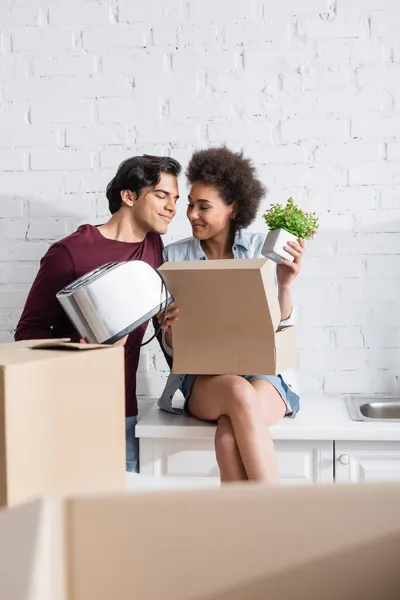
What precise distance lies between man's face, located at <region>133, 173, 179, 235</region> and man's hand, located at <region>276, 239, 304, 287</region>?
1.19ft

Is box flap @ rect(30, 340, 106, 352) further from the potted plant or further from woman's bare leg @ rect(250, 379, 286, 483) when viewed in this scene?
the potted plant

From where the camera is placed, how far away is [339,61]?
2.17 m

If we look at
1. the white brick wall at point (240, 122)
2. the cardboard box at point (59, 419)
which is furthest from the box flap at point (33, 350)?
the white brick wall at point (240, 122)

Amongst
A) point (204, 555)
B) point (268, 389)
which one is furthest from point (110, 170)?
point (204, 555)

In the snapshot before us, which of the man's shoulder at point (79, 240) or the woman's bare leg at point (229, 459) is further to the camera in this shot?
the man's shoulder at point (79, 240)

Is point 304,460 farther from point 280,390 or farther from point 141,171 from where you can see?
point 141,171

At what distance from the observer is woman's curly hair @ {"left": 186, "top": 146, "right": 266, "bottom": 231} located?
2.03 meters

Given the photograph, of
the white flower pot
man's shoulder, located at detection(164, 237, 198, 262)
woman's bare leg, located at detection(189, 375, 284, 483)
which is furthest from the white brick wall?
woman's bare leg, located at detection(189, 375, 284, 483)

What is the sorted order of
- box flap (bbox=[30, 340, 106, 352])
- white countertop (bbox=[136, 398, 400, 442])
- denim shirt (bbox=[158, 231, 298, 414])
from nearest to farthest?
box flap (bbox=[30, 340, 106, 352]) < white countertop (bbox=[136, 398, 400, 442]) < denim shirt (bbox=[158, 231, 298, 414])

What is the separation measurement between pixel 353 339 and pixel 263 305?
0.76 meters

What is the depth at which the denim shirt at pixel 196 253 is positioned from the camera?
197 centimetres

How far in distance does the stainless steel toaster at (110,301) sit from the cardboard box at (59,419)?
1.29 feet

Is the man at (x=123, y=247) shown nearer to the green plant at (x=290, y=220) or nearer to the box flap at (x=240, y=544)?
the green plant at (x=290, y=220)

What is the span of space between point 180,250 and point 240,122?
474 millimetres
